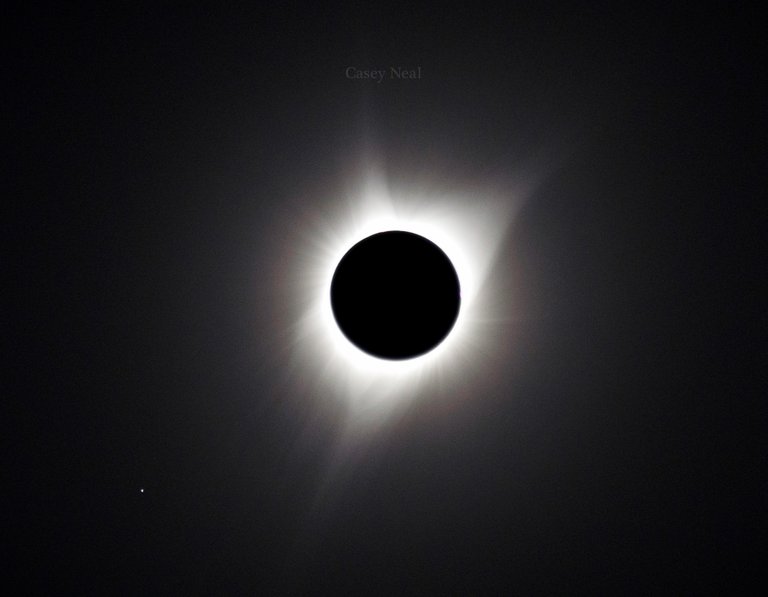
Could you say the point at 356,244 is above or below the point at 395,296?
above

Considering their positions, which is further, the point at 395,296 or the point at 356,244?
the point at 356,244

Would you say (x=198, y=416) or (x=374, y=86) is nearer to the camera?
(x=374, y=86)

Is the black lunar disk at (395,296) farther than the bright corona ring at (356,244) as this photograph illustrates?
No

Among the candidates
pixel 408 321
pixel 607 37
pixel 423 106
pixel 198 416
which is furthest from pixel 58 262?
pixel 607 37

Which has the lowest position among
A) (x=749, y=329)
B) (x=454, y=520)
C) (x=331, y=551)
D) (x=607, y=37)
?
(x=331, y=551)

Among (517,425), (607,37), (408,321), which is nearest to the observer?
(408,321)

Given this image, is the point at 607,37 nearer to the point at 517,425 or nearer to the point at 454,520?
the point at 517,425

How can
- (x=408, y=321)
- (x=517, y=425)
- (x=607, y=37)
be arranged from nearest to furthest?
(x=408, y=321), (x=607, y=37), (x=517, y=425)

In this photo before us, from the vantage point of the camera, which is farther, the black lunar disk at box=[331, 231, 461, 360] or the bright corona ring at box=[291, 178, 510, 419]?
the bright corona ring at box=[291, 178, 510, 419]
